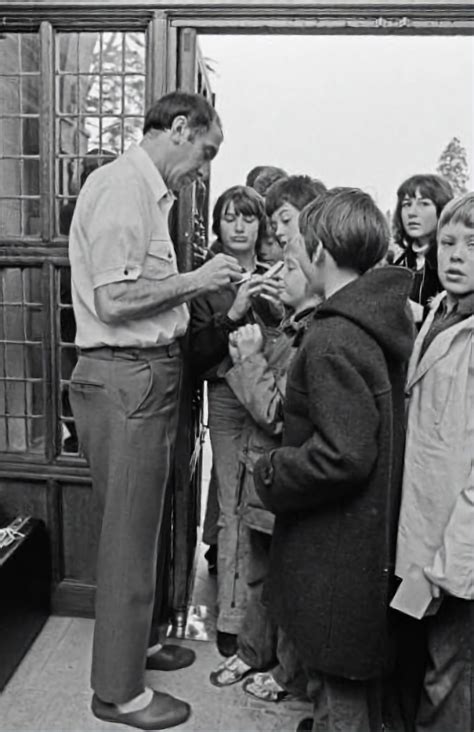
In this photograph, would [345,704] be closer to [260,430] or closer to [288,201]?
[260,430]

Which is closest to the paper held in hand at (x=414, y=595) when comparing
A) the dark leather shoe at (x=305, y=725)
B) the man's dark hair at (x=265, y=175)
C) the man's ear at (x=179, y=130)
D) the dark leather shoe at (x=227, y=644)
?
the dark leather shoe at (x=305, y=725)

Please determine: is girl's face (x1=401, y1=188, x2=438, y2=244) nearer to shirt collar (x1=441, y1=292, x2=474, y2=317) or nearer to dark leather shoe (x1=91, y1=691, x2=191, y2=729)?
shirt collar (x1=441, y1=292, x2=474, y2=317)

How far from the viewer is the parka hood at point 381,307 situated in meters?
1.55

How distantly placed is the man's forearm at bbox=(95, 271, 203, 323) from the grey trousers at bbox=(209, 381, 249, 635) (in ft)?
1.86

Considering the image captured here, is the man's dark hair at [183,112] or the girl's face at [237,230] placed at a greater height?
the man's dark hair at [183,112]

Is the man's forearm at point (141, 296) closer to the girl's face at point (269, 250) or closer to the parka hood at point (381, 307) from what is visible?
the parka hood at point (381, 307)

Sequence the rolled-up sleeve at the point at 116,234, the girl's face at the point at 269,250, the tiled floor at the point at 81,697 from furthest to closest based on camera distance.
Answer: the girl's face at the point at 269,250 → the tiled floor at the point at 81,697 → the rolled-up sleeve at the point at 116,234

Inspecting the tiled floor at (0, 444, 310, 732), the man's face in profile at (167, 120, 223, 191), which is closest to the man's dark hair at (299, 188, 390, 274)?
the man's face in profile at (167, 120, 223, 191)

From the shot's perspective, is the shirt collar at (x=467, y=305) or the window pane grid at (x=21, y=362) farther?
the window pane grid at (x=21, y=362)

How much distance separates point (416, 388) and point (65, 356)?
133cm

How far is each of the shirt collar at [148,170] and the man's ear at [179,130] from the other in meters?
0.10

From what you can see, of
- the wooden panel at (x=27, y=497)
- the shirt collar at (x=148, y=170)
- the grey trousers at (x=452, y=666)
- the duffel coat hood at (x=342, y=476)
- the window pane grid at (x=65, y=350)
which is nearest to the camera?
the duffel coat hood at (x=342, y=476)

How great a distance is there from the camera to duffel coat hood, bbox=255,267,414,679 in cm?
152

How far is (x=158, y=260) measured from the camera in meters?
2.00
